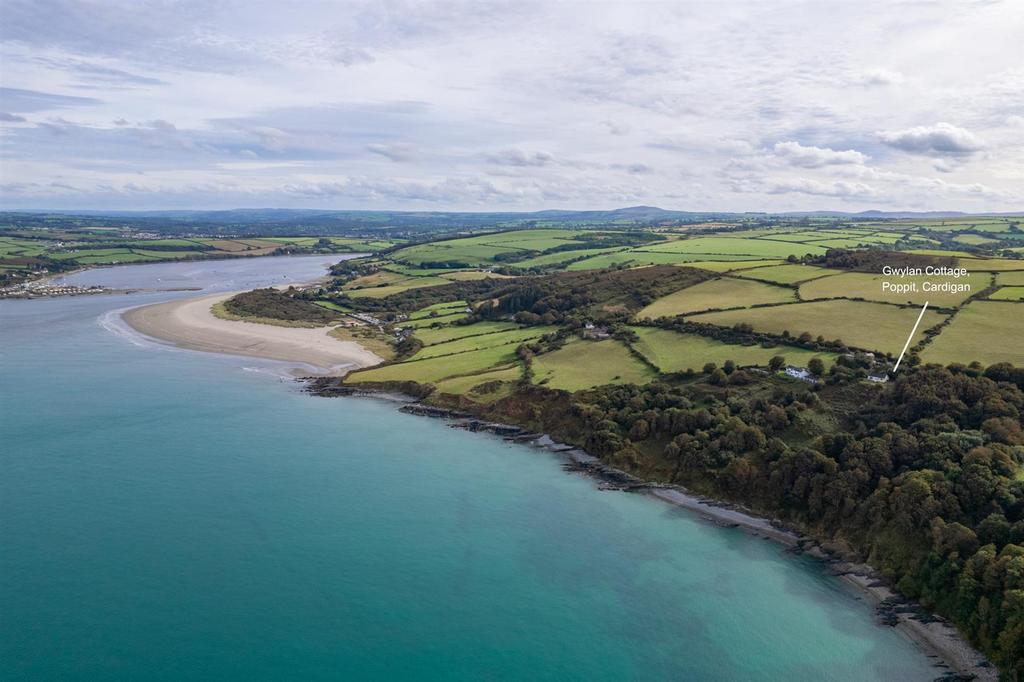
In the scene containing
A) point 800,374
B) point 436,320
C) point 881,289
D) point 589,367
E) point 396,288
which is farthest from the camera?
point 396,288

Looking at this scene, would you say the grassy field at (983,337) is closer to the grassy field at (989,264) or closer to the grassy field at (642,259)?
the grassy field at (989,264)

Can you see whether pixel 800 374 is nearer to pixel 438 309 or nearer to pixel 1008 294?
pixel 1008 294

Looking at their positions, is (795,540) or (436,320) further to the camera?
(436,320)

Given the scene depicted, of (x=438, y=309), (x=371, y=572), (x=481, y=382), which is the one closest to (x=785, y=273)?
(x=481, y=382)

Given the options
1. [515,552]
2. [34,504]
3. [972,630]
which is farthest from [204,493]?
[972,630]

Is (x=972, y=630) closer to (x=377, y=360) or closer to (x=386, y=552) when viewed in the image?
(x=386, y=552)

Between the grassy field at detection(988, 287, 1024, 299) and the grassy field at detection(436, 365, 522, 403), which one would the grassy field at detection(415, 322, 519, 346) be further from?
the grassy field at detection(988, 287, 1024, 299)
